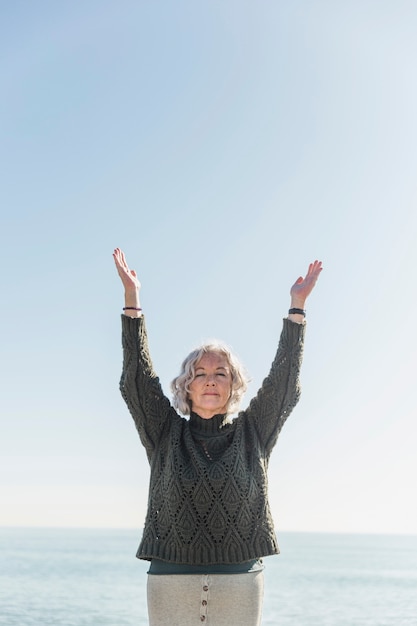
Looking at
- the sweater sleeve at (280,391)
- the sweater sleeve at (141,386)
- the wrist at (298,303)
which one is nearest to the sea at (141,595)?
the sweater sleeve at (141,386)

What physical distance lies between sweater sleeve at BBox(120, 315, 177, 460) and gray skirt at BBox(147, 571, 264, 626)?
22.7 inches

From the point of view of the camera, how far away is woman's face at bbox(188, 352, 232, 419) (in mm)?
3482

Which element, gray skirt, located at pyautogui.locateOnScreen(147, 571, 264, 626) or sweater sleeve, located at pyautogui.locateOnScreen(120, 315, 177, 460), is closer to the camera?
gray skirt, located at pyautogui.locateOnScreen(147, 571, 264, 626)

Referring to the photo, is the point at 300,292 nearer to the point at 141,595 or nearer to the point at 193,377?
the point at 193,377

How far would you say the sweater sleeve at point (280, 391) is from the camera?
353 centimetres

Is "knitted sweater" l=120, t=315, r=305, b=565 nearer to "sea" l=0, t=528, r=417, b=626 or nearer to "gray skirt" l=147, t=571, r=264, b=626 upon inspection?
"gray skirt" l=147, t=571, r=264, b=626

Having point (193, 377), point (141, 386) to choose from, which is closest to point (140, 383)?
point (141, 386)

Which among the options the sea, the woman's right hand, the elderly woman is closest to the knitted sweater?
the elderly woman

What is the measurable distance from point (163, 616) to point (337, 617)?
18351mm

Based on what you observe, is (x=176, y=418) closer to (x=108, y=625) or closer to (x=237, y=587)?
(x=237, y=587)

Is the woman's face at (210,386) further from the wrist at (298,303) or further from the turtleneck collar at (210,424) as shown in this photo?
the wrist at (298,303)

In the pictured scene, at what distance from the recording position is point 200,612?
10.3ft

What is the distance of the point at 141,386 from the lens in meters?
3.51

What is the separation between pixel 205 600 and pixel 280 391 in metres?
0.85
